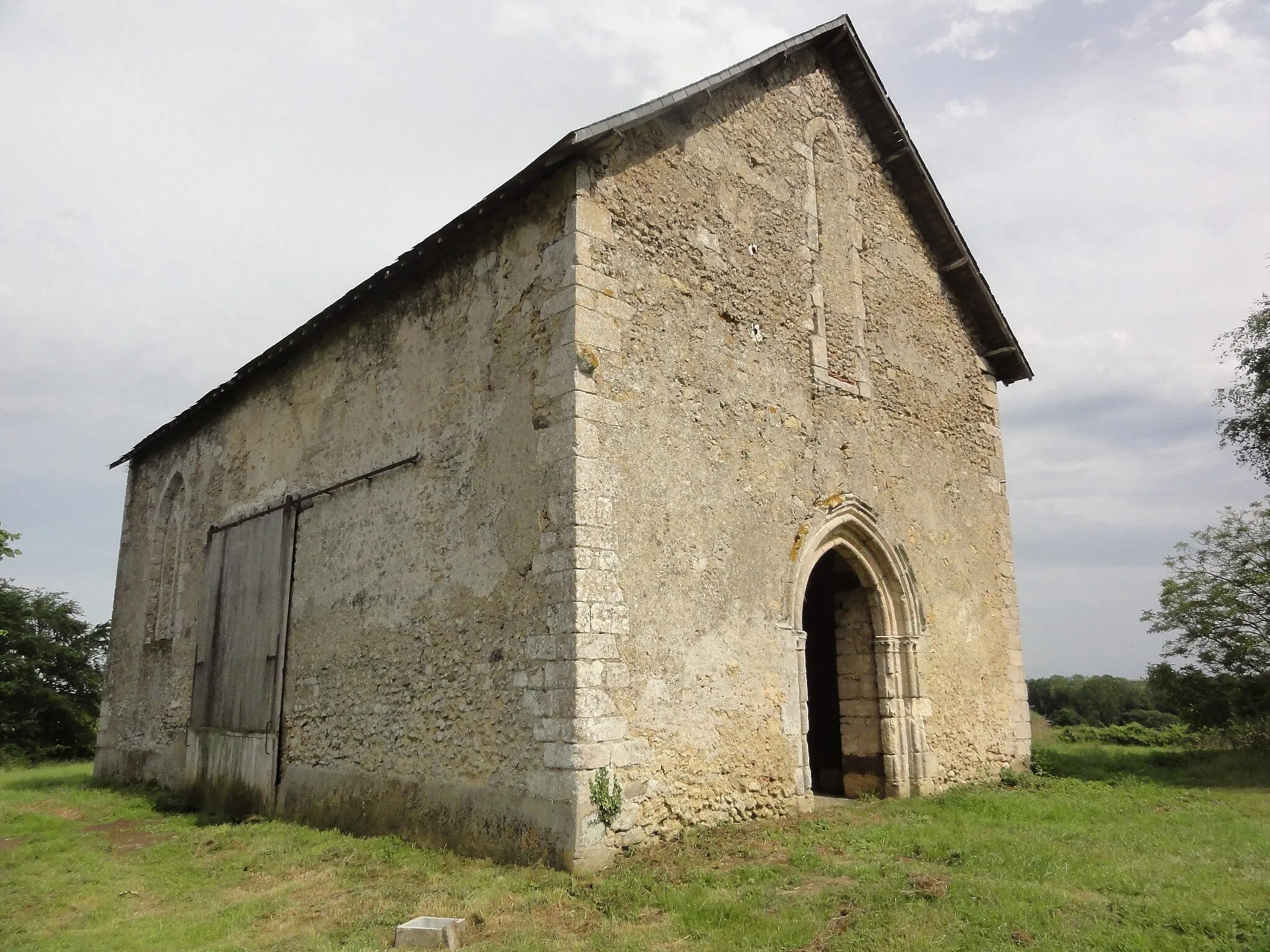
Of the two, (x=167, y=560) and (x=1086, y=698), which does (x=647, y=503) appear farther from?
(x=1086, y=698)

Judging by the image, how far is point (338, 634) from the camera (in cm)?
897

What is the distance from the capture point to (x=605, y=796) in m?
6.15

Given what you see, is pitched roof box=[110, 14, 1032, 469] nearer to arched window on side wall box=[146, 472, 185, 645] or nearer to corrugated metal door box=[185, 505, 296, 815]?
arched window on side wall box=[146, 472, 185, 645]

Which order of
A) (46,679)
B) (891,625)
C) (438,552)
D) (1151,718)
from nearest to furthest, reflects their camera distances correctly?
(438,552), (891,625), (1151,718), (46,679)

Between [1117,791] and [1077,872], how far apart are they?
4.11 m

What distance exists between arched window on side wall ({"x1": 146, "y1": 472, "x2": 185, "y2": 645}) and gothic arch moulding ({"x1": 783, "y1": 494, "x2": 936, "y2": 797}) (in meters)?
9.54

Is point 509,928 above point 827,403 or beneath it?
beneath

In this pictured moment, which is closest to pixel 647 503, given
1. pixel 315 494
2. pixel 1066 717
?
pixel 315 494

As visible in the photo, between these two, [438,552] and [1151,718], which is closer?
[438,552]

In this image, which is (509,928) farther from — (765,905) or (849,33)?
(849,33)

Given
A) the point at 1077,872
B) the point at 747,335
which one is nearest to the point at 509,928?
the point at 1077,872

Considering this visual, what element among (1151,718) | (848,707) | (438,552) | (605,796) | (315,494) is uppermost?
(315,494)

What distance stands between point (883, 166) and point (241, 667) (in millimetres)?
9797

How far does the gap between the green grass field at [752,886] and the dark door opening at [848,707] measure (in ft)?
2.14
